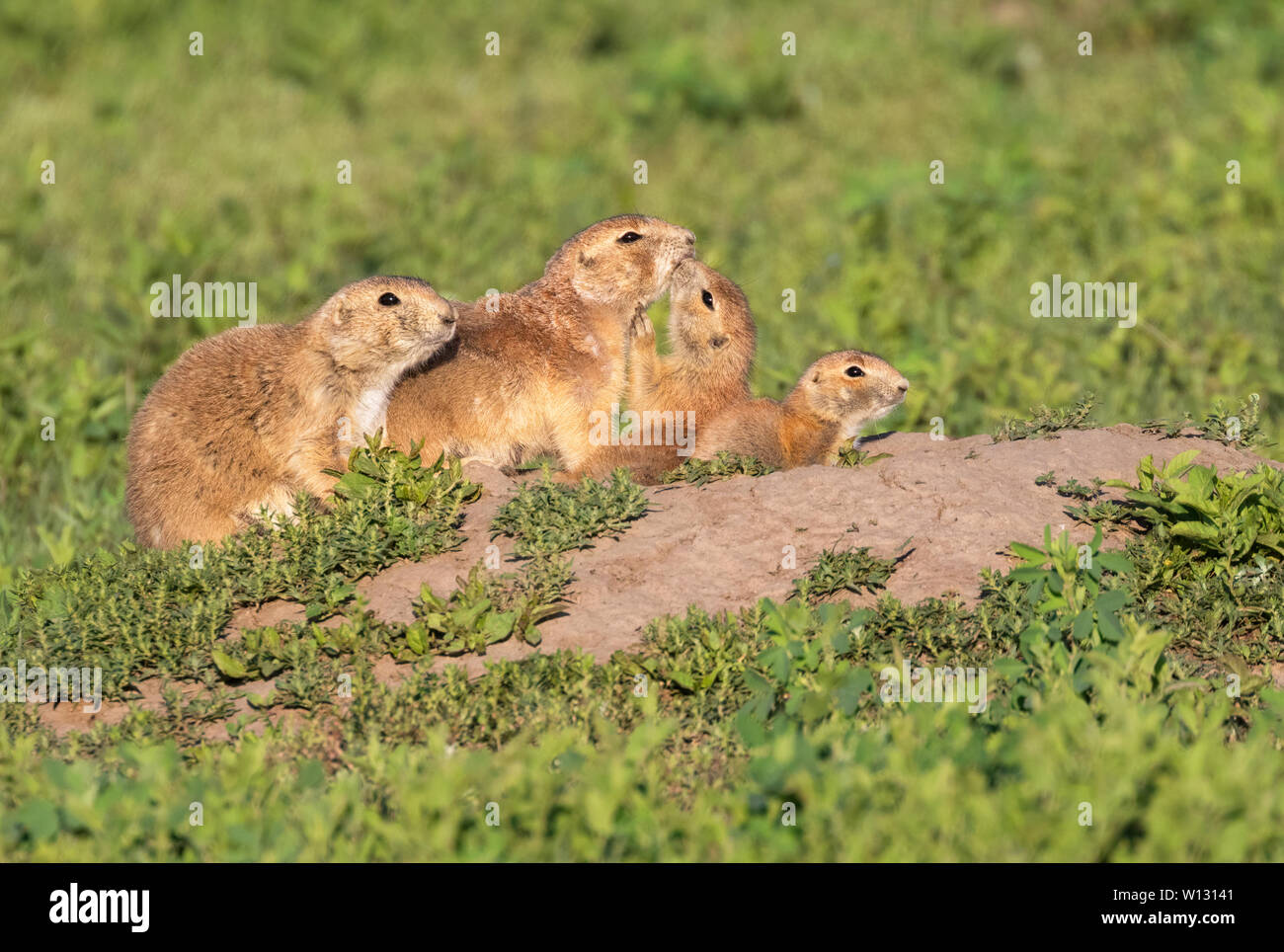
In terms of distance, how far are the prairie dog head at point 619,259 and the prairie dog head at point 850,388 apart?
0.93 meters

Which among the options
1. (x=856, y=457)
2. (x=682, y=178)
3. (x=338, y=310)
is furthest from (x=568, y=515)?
(x=682, y=178)

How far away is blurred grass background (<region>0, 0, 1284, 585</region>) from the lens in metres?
9.64

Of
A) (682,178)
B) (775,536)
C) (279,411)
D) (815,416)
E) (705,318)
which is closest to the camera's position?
(775,536)

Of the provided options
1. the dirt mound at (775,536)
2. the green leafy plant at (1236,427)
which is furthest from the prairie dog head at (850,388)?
the green leafy plant at (1236,427)

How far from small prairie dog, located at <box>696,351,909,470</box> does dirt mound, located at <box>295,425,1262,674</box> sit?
1.22 ft

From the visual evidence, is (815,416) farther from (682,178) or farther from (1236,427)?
(682,178)

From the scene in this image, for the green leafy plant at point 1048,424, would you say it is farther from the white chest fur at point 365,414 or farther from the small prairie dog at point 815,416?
the white chest fur at point 365,414

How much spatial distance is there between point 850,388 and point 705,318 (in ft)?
2.76

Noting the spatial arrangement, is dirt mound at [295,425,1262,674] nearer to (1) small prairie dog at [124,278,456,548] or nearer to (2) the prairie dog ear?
(1) small prairie dog at [124,278,456,548]

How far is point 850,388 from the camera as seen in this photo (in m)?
7.28

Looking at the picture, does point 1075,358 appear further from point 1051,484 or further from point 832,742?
point 832,742

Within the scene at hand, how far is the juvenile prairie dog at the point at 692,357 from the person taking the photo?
296 inches

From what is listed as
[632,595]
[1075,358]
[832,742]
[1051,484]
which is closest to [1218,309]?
[1075,358]
